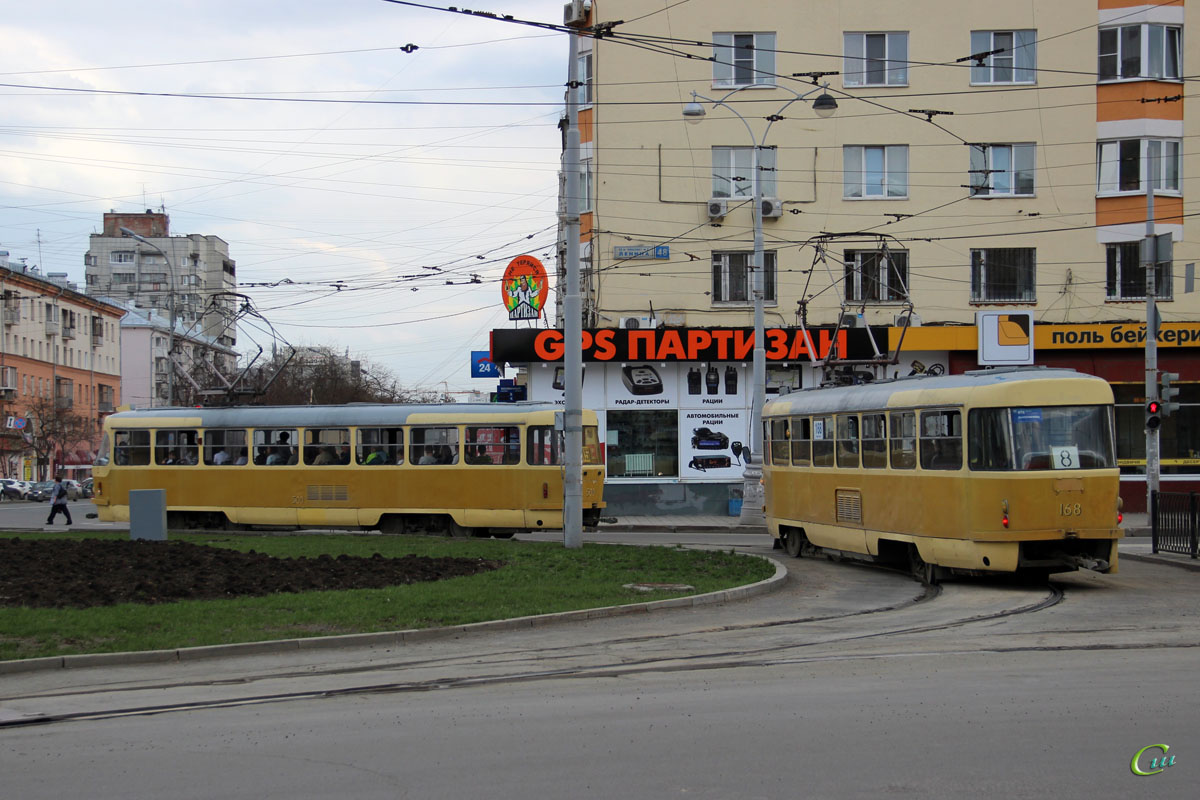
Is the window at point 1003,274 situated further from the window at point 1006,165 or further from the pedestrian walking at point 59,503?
the pedestrian walking at point 59,503

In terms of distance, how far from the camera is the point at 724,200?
34938 millimetres

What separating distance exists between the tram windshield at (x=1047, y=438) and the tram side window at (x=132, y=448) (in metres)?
20.5

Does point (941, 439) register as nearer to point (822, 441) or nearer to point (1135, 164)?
point (822, 441)

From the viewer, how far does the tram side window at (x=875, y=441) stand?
18.7 m

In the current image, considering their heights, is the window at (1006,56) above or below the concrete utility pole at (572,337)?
above

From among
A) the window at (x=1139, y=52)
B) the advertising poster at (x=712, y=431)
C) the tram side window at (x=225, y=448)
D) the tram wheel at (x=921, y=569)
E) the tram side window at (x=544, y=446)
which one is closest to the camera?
the tram wheel at (x=921, y=569)

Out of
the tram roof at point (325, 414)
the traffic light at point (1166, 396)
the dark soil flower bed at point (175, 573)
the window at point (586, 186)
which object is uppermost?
the window at point (586, 186)

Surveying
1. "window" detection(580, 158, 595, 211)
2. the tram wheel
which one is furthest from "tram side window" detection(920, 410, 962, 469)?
"window" detection(580, 158, 595, 211)

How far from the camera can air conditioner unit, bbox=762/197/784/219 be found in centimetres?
3453

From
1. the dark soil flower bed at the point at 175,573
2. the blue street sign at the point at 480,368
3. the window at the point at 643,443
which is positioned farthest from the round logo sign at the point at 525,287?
the dark soil flower bed at the point at 175,573

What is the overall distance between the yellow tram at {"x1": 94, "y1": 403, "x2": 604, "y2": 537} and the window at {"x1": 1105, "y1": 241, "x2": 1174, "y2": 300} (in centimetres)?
1783

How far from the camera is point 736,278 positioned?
35688 mm

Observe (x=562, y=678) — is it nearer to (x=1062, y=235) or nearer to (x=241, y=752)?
(x=241, y=752)

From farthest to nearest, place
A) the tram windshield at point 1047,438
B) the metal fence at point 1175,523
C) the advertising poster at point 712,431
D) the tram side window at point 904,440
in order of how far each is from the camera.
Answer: the advertising poster at point 712,431 < the metal fence at point 1175,523 < the tram side window at point 904,440 < the tram windshield at point 1047,438
